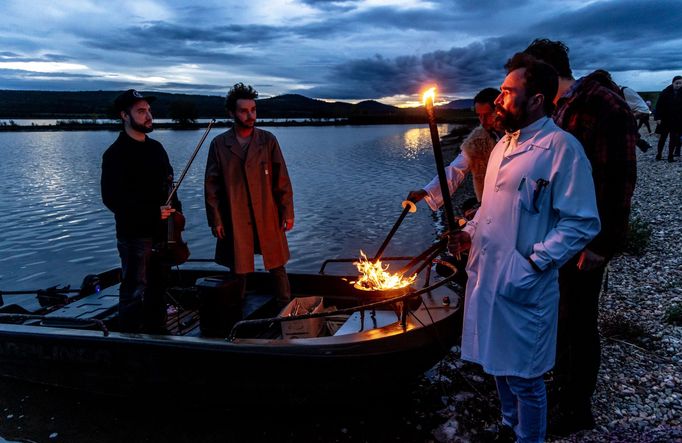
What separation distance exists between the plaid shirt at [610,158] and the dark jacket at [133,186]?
4.34 metres

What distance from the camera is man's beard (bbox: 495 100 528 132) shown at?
9.17 feet

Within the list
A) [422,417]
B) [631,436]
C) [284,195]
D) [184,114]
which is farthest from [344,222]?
[184,114]

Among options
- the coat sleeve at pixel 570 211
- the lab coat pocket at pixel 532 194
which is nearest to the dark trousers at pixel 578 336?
the coat sleeve at pixel 570 211

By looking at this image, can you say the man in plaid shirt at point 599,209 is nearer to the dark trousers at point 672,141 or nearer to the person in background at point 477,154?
the person in background at point 477,154

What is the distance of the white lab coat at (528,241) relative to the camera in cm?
261

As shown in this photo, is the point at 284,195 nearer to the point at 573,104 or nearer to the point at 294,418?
the point at 294,418

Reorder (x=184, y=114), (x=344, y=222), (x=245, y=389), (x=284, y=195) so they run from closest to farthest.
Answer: (x=245, y=389) < (x=284, y=195) < (x=344, y=222) < (x=184, y=114)

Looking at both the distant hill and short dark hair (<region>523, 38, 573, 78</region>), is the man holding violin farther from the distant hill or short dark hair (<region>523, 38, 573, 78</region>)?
the distant hill

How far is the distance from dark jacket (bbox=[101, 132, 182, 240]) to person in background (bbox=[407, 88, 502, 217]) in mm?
2912

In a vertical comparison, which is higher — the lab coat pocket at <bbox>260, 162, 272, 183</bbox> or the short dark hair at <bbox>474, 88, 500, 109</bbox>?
the short dark hair at <bbox>474, 88, 500, 109</bbox>

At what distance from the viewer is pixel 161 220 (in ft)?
17.5

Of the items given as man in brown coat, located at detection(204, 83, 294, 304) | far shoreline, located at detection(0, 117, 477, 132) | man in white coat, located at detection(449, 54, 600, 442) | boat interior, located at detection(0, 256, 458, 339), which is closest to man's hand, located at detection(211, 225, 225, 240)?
man in brown coat, located at detection(204, 83, 294, 304)

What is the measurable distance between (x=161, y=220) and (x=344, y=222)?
11.7 m

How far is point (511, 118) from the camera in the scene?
2.83 m
